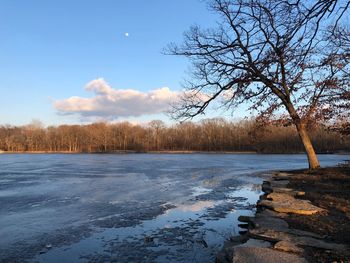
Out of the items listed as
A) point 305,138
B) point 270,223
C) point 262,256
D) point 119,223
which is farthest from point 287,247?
point 305,138

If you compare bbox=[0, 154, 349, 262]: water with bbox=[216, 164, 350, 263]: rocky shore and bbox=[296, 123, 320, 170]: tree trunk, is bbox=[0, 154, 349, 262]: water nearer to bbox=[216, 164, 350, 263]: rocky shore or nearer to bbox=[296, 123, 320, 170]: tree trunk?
bbox=[216, 164, 350, 263]: rocky shore

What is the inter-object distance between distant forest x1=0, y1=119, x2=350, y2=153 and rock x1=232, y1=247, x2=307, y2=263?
101 m

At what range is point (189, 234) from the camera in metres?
9.93

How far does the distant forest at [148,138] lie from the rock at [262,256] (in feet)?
332

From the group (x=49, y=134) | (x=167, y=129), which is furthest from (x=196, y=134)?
(x=49, y=134)

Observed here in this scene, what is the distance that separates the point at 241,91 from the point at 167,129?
125 metres

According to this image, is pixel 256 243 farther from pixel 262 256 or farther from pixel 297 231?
pixel 297 231

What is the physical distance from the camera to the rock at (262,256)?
Answer: 629 cm

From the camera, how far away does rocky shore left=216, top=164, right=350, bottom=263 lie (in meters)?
6.53

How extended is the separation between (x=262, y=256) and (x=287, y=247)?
66cm

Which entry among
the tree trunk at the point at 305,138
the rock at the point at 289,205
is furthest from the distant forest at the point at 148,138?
the rock at the point at 289,205

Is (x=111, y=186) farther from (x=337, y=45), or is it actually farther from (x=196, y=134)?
(x=196, y=134)

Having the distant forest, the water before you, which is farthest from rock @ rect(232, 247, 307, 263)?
the distant forest

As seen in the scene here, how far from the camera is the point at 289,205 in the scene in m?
10.9
